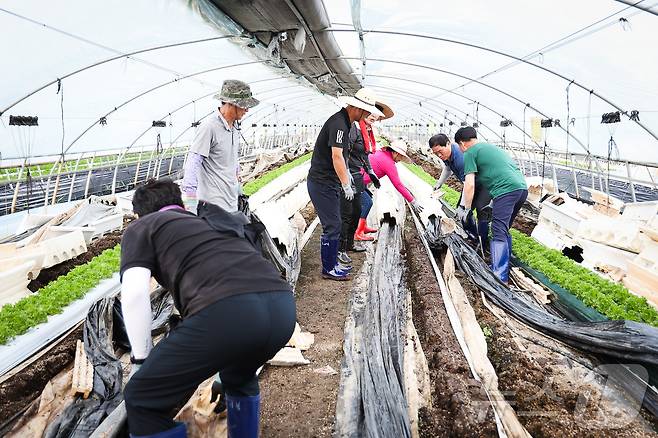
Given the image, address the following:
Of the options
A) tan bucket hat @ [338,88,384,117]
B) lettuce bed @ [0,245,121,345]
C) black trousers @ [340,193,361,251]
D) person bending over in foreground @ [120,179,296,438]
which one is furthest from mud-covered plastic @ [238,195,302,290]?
person bending over in foreground @ [120,179,296,438]

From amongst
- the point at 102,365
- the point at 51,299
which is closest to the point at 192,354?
the point at 102,365

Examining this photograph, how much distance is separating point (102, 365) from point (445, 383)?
2333mm

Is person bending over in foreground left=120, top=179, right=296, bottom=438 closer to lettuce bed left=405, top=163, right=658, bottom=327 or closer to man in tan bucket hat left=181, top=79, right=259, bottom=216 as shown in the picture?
man in tan bucket hat left=181, top=79, right=259, bottom=216

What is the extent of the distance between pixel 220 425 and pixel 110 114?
803cm

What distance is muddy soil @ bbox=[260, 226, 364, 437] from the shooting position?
103 inches

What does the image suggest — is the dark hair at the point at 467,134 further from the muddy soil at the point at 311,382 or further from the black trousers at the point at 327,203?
the muddy soil at the point at 311,382

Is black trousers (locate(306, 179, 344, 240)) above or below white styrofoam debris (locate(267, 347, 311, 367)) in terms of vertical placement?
above

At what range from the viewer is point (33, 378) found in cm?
291

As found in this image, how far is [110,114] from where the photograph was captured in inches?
336

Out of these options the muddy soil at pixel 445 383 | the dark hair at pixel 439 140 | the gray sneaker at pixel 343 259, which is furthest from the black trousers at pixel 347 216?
the muddy soil at pixel 445 383

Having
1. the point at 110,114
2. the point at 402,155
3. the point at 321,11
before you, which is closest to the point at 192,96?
the point at 110,114

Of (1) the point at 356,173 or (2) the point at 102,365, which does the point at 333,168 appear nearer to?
(1) the point at 356,173

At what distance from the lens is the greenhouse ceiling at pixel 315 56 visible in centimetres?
486

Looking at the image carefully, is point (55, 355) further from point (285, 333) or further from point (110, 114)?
point (110, 114)
